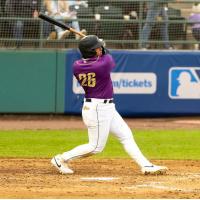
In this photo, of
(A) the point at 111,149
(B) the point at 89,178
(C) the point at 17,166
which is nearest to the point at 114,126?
(B) the point at 89,178

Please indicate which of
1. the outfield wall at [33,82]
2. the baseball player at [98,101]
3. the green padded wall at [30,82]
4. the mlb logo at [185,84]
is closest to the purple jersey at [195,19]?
the mlb logo at [185,84]

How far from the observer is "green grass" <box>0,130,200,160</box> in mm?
11734

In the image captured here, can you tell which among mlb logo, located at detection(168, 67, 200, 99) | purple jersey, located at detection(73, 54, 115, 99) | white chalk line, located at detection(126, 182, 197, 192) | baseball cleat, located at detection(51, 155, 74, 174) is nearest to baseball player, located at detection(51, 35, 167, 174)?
purple jersey, located at detection(73, 54, 115, 99)

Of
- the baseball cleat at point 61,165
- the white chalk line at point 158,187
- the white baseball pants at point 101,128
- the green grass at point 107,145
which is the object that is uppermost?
the white baseball pants at point 101,128

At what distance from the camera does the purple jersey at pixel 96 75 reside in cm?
912

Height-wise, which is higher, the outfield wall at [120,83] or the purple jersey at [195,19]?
the purple jersey at [195,19]

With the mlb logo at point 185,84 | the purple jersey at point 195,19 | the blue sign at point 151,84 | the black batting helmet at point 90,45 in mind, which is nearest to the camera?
the black batting helmet at point 90,45

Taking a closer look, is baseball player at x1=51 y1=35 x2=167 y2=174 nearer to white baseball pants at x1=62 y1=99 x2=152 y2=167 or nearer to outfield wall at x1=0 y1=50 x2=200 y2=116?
white baseball pants at x1=62 y1=99 x2=152 y2=167

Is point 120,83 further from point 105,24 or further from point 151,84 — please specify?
point 105,24

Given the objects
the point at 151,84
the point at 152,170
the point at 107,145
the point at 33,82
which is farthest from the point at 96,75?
the point at 151,84

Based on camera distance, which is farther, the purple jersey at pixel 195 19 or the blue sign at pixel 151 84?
the purple jersey at pixel 195 19

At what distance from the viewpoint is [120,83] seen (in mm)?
16500

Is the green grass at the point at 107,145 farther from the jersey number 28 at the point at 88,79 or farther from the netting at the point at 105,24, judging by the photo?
the netting at the point at 105,24

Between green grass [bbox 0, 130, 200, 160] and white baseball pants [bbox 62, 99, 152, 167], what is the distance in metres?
2.16
